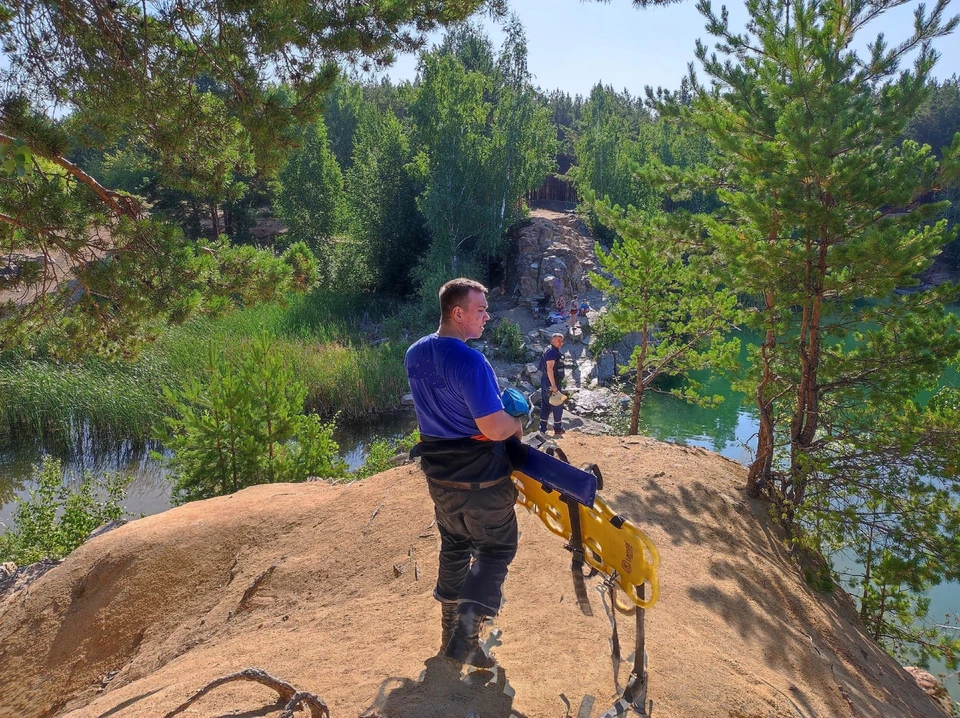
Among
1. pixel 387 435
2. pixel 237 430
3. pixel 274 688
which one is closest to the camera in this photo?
pixel 274 688

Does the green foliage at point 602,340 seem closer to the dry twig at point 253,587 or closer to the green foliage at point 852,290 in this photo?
the green foliage at point 852,290

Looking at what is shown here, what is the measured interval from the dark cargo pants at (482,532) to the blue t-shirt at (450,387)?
0.98ft

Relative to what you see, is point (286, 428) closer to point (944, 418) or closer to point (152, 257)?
point (152, 257)

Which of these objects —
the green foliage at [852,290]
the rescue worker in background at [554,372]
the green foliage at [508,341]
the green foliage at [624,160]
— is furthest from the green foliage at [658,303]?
the green foliage at [624,160]

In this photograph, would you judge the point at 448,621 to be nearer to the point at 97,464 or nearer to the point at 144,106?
the point at 144,106

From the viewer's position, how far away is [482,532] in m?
3.19

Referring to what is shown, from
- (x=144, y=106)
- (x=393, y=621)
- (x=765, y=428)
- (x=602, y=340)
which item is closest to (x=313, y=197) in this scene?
(x=602, y=340)

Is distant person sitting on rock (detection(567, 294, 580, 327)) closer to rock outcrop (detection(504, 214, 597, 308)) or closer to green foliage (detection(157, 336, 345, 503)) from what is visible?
rock outcrop (detection(504, 214, 597, 308))

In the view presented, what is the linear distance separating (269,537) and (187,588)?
72 cm

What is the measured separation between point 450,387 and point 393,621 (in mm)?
1760

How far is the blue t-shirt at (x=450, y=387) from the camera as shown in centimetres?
297

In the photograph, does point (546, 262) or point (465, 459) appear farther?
point (546, 262)

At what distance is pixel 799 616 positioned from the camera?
5055mm

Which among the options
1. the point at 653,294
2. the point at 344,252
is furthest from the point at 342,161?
the point at 653,294
